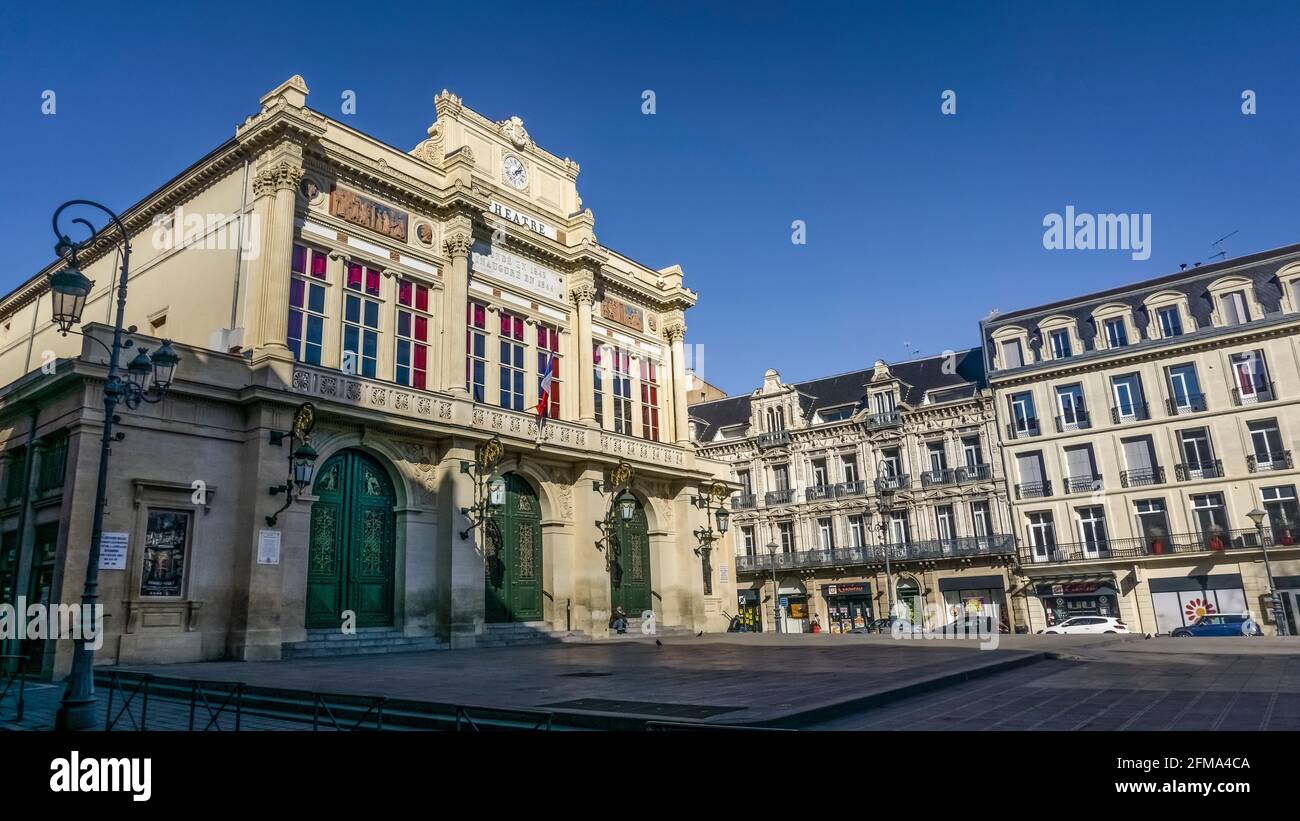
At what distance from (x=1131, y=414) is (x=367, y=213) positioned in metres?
36.5

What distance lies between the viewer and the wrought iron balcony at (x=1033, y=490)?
4059 centimetres

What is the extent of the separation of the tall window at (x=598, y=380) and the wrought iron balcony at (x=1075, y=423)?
84.0 ft

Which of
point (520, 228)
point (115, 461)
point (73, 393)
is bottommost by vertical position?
point (115, 461)

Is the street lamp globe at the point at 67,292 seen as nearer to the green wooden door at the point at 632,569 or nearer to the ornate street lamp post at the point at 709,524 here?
the green wooden door at the point at 632,569

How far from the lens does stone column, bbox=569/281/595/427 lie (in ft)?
90.2

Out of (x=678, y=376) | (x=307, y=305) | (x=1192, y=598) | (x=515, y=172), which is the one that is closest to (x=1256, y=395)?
(x=1192, y=598)

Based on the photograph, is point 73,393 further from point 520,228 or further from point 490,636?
point 520,228

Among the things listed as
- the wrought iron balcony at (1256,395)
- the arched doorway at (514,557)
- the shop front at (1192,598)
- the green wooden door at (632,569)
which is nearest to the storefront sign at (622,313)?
the green wooden door at (632,569)

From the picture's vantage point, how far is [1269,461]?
35719 millimetres

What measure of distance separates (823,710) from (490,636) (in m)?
16.0

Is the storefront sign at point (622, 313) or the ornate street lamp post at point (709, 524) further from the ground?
the storefront sign at point (622, 313)
